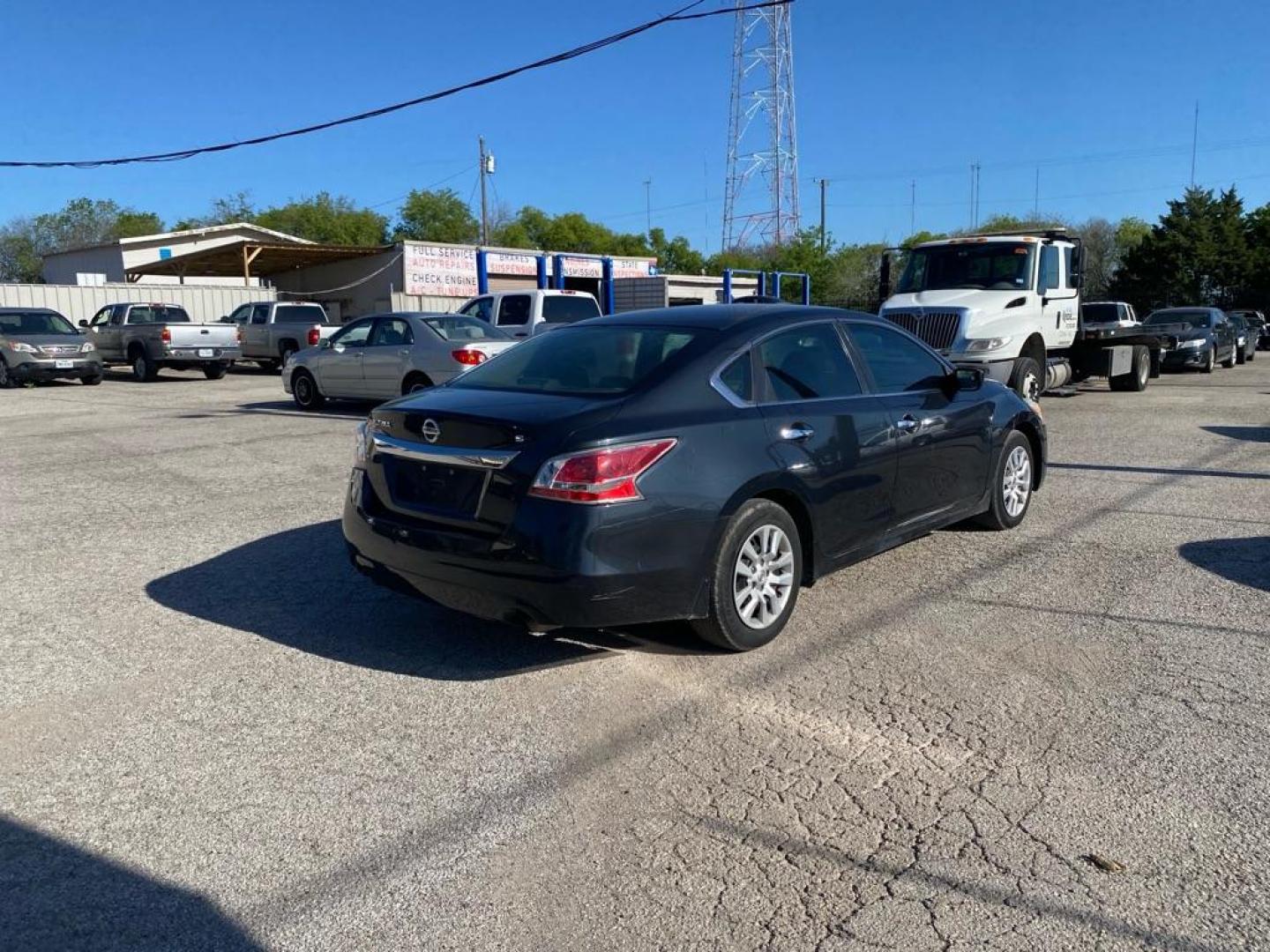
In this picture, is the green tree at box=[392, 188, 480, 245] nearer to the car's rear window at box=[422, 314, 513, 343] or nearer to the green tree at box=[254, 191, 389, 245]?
the green tree at box=[254, 191, 389, 245]

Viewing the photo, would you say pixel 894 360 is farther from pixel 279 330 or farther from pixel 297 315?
pixel 297 315

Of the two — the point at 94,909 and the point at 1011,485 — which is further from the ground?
the point at 1011,485

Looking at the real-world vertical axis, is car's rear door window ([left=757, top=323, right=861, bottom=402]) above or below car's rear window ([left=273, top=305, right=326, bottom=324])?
below

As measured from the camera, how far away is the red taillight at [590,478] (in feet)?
13.3

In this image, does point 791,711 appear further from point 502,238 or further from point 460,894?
point 502,238

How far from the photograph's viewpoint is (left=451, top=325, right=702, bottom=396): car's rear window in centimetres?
472

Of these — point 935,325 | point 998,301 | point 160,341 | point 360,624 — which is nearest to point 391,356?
point 935,325

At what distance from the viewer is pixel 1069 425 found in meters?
13.1

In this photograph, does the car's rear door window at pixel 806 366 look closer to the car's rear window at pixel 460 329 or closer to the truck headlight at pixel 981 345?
the truck headlight at pixel 981 345

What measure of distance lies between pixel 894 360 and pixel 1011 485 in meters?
1.65

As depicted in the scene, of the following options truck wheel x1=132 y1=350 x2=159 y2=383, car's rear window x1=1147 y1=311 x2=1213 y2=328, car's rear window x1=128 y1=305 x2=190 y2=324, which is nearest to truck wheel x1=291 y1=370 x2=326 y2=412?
truck wheel x1=132 y1=350 x2=159 y2=383

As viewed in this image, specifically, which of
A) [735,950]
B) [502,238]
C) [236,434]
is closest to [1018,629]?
[735,950]

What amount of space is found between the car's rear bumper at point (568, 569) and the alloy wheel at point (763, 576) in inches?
11.2

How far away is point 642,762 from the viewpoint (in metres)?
3.68
